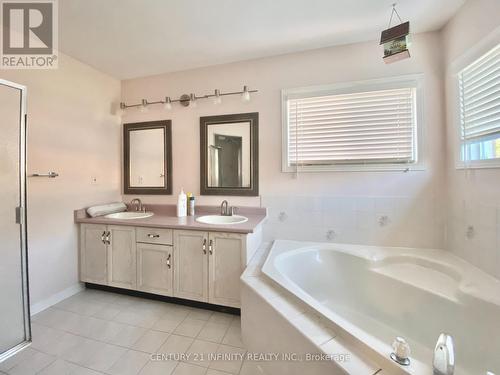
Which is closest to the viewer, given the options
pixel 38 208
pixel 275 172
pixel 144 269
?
pixel 38 208

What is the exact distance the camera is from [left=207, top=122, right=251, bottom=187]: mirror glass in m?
2.25

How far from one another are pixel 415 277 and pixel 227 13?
7.68 ft

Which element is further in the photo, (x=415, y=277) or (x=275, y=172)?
(x=275, y=172)

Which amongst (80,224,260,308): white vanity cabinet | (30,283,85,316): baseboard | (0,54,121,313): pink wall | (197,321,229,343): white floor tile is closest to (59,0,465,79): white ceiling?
(0,54,121,313): pink wall

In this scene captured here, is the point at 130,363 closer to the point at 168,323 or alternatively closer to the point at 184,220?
the point at 168,323

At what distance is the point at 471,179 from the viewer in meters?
1.50

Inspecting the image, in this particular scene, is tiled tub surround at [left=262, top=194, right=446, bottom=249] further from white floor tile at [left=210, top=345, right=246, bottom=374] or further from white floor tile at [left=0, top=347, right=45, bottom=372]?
white floor tile at [left=0, top=347, right=45, bottom=372]

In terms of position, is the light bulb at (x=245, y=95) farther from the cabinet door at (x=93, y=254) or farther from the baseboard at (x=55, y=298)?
the baseboard at (x=55, y=298)

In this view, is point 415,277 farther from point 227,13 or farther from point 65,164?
point 65,164

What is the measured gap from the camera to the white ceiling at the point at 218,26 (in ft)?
5.03

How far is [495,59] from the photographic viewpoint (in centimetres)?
131

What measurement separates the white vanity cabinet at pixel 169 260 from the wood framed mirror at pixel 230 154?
575 millimetres

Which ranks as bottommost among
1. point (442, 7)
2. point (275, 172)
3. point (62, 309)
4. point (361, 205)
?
point (62, 309)

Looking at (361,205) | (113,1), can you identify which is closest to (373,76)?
(361,205)
